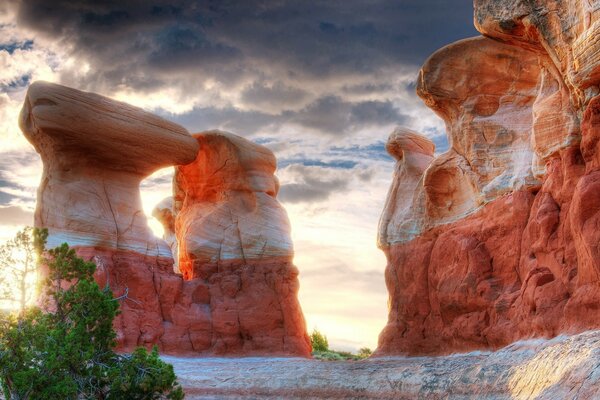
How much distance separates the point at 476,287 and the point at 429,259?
4.10m

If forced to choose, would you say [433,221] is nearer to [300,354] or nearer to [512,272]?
[512,272]

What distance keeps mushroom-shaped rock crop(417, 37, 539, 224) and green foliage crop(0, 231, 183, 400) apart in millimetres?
12568

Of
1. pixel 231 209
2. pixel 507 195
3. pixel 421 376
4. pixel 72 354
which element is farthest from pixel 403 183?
pixel 72 354

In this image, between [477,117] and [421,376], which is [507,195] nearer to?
[477,117]

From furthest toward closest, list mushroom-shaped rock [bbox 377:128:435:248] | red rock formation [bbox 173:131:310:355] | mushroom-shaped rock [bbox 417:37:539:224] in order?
red rock formation [bbox 173:131:310:355]
mushroom-shaped rock [bbox 377:128:435:248]
mushroom-shaped rock [bbox 417:37:539:224]

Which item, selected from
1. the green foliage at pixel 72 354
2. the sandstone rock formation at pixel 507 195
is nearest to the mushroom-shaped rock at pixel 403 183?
the sandstone rock formation at pixel 507 195

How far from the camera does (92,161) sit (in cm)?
3181

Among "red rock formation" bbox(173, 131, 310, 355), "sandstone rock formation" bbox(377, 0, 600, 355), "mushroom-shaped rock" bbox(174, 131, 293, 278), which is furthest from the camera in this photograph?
"mushroom-shaped rock" bbox(174, 131, 293, 278)

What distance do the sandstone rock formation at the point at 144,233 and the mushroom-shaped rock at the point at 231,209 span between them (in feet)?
0.29

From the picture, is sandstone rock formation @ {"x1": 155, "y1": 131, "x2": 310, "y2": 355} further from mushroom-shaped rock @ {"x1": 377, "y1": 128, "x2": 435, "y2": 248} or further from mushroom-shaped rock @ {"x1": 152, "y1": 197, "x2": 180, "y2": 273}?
mushroom-shaped rock @ {"x1": 152, "y1": 197, "x2": 180, "y2": 273}

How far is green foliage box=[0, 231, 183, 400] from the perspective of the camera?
17672 millimetres

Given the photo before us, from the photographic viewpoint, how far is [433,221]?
2905 centimetres

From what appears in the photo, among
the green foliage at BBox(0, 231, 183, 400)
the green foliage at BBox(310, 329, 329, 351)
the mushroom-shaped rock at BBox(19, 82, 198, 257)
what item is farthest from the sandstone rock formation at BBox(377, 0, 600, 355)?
the green foliage at BBox(310, 329, 329, 351)

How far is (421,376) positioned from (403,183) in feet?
43.7
